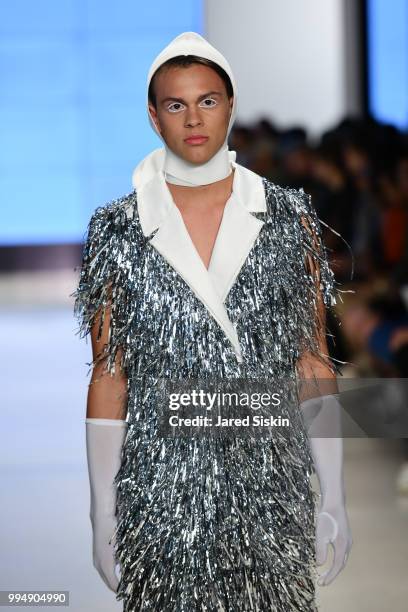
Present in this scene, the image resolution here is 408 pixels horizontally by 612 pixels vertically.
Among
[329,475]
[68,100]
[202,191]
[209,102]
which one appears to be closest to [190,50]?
[209,102]

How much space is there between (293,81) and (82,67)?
2.30m

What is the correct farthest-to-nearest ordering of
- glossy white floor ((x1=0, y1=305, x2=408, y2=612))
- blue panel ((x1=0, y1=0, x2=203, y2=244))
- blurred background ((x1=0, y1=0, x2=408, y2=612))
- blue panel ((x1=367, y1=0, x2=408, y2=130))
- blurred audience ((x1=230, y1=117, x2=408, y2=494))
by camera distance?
blue panel ((x1=0, y1=0, x2=203, y2=244)), blue panel ((x1=367, y1=0, x2=408, y2=130)), blurred audience ((x1=230, y1=117, x2=408, y2=494)), blurred background ((x1=0, y1=0, x2=408, y2=612)), glossy white floor ((x1=0, y1=305, x2=408, y2=612))

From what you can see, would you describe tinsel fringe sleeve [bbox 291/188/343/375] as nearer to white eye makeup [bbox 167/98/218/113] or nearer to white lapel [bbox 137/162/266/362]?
white lapel [bbox 137/162/266/362]

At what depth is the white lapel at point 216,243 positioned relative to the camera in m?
1.49

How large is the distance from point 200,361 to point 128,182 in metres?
9.75

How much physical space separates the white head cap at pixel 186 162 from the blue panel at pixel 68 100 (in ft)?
30.6

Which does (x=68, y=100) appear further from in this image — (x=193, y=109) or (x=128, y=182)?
(x=193, y=109)

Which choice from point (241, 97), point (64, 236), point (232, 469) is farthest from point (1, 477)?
point (64, 236)

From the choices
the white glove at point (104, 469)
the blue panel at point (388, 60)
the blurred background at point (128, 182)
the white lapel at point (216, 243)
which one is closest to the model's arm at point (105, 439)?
the white glove at point (104, 469)

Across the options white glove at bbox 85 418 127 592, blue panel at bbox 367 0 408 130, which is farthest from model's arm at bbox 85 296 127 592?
blue panel at bbox 367 0 408 130

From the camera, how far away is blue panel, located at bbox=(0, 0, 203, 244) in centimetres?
1089

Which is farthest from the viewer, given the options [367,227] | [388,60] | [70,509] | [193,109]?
[388,60]

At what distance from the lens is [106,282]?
1.53 meters

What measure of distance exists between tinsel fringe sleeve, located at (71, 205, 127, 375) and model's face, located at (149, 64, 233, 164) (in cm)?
13
